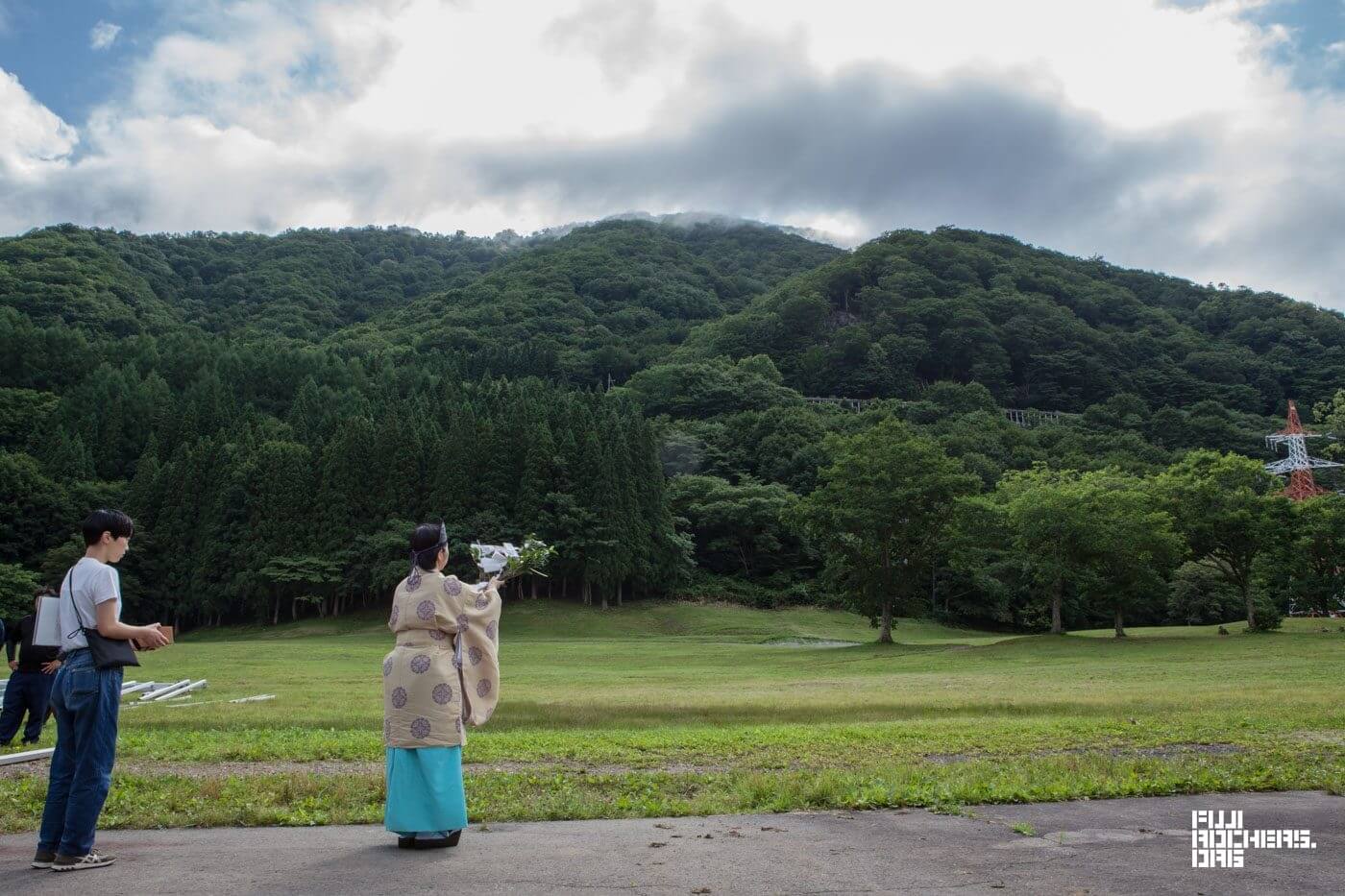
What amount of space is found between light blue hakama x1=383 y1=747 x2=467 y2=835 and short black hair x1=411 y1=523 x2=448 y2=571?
146 cm

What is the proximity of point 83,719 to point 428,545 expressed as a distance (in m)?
2.67

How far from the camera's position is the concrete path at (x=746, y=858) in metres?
6.31

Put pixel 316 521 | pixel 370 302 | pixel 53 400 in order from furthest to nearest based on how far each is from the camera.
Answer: pixel 370 302 → pixel 53 400 → pixel 316 521

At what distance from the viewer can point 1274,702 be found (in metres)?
19.3

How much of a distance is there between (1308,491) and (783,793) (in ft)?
255

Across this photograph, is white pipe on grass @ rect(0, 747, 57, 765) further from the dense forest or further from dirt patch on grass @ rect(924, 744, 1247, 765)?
the dense forest

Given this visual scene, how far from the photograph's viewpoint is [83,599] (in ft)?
23.0

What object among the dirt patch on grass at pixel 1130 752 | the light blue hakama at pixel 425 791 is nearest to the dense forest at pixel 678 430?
the dirt patch on grass at pixel 1130 752

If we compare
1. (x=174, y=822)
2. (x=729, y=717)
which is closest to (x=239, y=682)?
(x=729, y=717)

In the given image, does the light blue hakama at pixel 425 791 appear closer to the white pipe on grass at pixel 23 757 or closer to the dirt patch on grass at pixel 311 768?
the dirt patch on grass at pixel 311 768

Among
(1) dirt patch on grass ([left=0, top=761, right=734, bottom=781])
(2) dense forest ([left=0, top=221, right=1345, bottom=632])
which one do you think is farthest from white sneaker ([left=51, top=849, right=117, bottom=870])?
(2) dense forest ([left=0, top=221, right=1345, bottom=632])

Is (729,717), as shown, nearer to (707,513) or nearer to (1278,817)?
(1278,817)

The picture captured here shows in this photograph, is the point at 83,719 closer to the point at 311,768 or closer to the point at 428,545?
the point at 428,545

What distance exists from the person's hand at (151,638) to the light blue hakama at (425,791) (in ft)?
6.15
